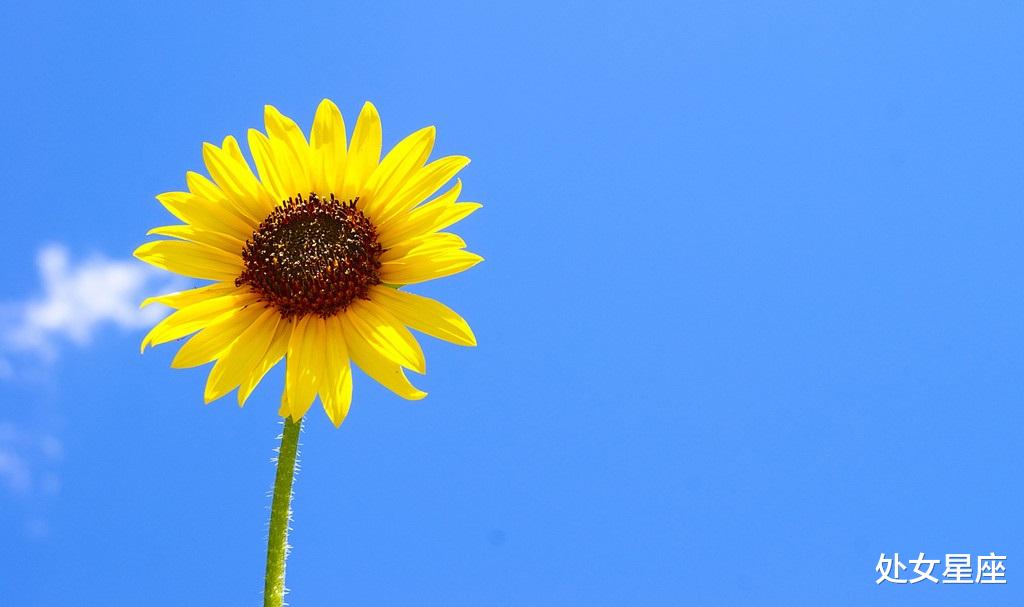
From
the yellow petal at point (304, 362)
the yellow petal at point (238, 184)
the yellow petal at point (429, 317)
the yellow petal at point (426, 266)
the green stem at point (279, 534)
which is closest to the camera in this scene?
the green stem at point (279, 534)

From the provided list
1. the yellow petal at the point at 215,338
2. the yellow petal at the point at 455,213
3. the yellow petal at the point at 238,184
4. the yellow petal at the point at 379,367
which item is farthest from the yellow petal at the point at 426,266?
the yellow petal at the point at 238,184

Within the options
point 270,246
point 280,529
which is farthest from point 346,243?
point 280,529

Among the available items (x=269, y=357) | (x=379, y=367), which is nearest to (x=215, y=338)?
(x=269, y=357)

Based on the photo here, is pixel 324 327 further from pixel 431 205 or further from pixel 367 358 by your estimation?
pixel 431 205

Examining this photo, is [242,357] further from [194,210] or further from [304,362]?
[194,210]

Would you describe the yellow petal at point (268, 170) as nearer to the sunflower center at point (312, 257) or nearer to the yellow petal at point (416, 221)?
the sunflower center at point (312, 257)

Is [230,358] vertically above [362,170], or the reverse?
[362,170]
